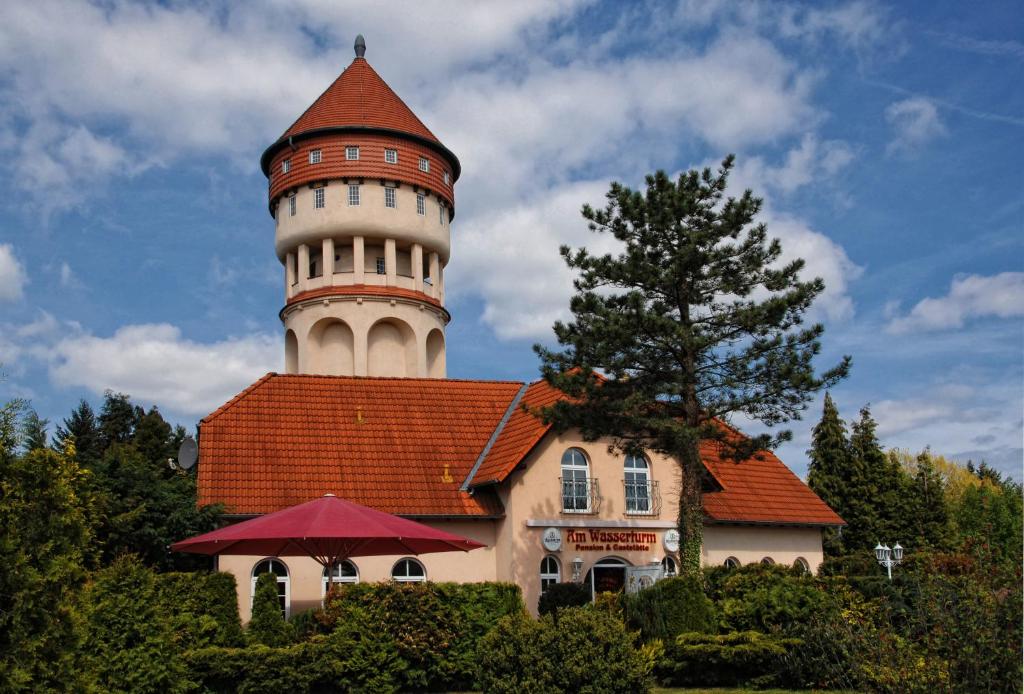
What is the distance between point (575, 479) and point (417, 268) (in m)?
12.8

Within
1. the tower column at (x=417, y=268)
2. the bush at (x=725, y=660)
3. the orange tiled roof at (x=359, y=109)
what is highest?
the orange tiled roof at (x=359, y=109)

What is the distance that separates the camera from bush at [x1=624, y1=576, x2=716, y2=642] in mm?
20906

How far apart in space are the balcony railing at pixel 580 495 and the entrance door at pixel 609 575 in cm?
143

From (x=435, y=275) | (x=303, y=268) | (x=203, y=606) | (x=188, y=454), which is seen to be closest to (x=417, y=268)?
(x=435, y=275)

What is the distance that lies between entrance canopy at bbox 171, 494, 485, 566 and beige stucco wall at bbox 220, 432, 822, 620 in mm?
5873

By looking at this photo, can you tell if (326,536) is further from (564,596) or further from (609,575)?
(609,575)

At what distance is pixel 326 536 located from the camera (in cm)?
1781

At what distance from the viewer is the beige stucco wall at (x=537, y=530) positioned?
87.0ft

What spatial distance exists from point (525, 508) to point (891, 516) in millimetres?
23644

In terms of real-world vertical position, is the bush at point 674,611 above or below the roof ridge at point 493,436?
below

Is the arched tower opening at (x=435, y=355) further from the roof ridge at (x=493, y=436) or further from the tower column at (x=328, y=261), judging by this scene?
the roof ridge at (x=493, y=436)

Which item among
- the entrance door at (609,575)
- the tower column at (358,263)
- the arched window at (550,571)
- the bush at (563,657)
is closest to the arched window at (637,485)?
the entrance door at (609,575)

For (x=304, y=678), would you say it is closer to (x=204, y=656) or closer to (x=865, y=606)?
(x=204, y=656)

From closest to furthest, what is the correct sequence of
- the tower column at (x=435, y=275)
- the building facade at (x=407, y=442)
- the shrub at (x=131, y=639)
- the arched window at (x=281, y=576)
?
the shrub at (x=131, y=639) < the arched window at (x=281, y=576) < the building facade at (x=407, y=442) < the tower column at (x=435, y=275)
